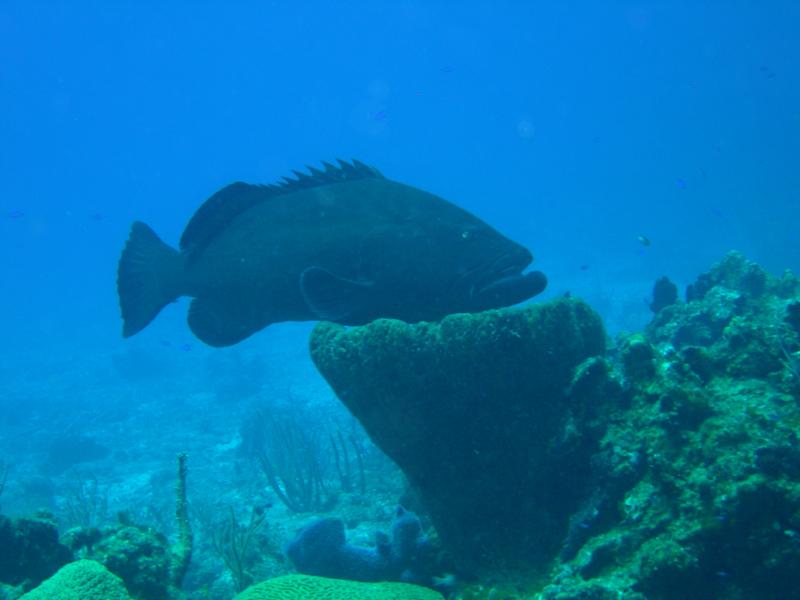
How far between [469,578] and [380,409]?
149cm

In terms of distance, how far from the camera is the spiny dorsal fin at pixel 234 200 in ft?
15.7

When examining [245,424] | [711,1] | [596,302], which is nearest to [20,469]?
[245,424]

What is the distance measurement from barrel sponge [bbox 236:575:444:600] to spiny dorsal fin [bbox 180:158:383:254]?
2.95 meters

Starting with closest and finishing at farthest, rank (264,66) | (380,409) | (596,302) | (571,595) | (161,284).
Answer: (571,595)
(380,409)
(161,284)
(596,302)
(264,66)

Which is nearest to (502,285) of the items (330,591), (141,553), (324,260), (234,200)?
(324,260)

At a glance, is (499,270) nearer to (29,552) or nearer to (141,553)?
(141,553)

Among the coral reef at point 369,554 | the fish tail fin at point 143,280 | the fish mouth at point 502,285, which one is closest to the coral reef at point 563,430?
the fish mouth at point 502,285

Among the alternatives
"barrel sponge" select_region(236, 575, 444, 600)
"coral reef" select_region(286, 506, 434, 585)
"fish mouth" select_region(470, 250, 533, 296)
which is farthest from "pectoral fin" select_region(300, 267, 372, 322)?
"barrel sponge" select_region(236, 575, 444, 600)

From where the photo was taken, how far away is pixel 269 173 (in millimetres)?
187750

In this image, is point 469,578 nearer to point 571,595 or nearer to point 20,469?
point 571,595

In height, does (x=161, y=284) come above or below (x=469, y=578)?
above

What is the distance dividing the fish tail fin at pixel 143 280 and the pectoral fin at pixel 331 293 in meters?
1.84

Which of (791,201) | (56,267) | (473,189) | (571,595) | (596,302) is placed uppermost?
(473,189)

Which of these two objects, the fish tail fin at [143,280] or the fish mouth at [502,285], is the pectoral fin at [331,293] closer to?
the fish mouth at [502,285]
